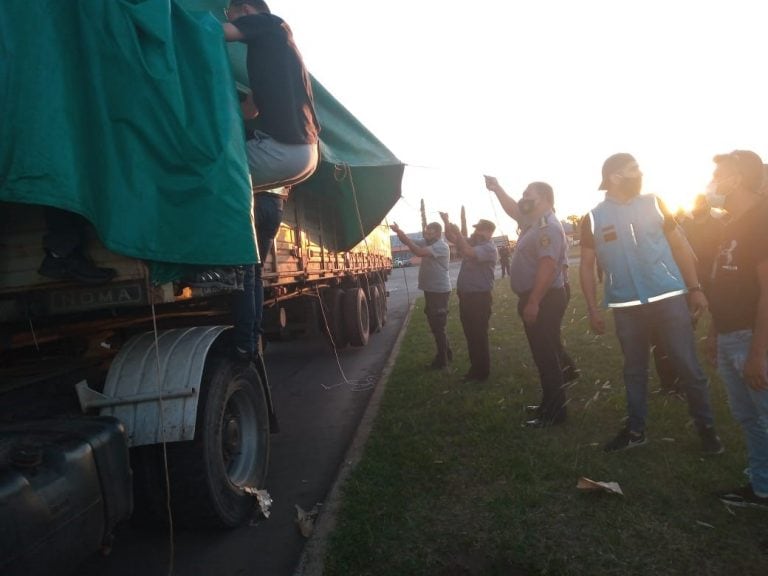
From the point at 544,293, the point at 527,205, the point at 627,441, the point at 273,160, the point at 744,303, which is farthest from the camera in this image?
the point at 527,205

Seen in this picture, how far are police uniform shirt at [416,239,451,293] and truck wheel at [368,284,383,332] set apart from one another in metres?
3.86

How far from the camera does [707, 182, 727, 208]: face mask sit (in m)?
2.88

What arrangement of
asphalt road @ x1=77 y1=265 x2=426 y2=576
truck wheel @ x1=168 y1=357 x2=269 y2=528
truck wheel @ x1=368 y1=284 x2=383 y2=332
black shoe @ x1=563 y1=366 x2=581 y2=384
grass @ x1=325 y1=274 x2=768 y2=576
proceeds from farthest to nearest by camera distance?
1. truck wheel @ x1=368 y1=284 x2=383 y2=332
2. black shoe @ x1=563 y1=366 x2=581 y2=384
3. asphalt road @ x1=77 y1=265 x2=426 y2=576
4. truck wheel @ x1=168 y1=357 x2=269 y2=528
5. grass @ x1=325 y1=274 x2=768 y2=576

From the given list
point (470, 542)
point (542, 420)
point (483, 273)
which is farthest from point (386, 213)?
point (470, 542)

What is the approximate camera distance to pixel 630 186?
3.60 m

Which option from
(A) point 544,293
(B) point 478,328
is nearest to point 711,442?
(A) point 544,293

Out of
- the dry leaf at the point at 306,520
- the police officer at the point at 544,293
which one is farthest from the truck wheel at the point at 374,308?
the dry leaf at the point at 306,520

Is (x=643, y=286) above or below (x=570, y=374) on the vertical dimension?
above

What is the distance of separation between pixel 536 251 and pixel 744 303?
177cm

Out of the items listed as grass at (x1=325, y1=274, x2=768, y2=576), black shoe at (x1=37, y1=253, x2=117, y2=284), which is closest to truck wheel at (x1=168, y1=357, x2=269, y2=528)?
grass at (x1=325, y1=274, x2=768, y2=576)

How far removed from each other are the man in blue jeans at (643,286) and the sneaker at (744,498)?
0.58 meters

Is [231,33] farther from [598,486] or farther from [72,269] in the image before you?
[598,486]

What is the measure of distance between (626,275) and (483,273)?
8.21 feet

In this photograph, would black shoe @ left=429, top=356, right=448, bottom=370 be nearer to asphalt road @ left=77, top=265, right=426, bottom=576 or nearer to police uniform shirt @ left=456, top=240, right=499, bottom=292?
asphalt road @ left=77, top=265, right=426, bottom=576
